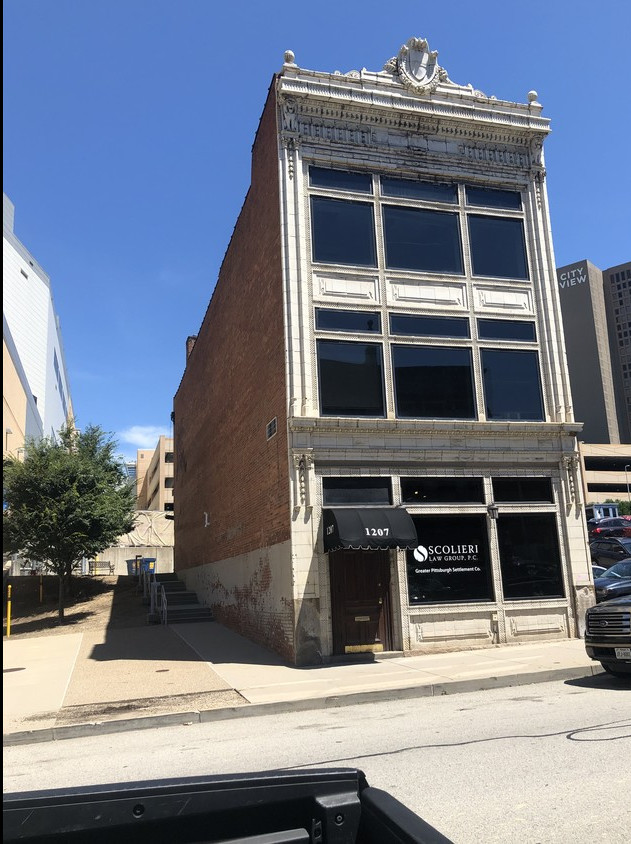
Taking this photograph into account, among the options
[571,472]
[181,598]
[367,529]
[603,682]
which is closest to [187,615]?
[181,598]

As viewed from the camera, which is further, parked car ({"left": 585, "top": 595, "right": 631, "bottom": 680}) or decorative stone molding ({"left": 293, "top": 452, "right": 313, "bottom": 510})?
decorative stone molding ({"left": 293, "top": 452, "right": 313, "bottom": 510})

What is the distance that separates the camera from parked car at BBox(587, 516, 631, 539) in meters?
39.0

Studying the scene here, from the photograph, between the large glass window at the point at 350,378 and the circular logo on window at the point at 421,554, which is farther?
the large glass window at the point at 350,378

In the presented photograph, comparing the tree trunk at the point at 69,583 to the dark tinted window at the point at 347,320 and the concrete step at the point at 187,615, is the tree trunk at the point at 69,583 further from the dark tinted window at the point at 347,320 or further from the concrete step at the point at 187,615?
the dark tinted window at the point at 347,320

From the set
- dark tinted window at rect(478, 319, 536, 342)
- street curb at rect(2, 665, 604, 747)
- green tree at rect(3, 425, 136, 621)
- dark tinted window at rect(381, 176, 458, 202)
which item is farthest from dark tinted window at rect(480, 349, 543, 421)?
green tree at rect(3, 425, 136, 621)

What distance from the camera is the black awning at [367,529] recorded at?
1432 centimetres

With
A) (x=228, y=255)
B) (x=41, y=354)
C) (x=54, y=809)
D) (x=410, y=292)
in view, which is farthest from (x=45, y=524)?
(x=41, y=354)

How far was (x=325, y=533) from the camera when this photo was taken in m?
15.0

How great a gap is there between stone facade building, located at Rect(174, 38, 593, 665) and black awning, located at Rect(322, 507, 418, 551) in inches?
1.8

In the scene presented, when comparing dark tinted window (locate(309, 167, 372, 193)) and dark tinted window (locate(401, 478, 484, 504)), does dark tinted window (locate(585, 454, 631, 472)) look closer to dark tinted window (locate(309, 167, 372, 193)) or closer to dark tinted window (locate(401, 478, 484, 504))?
dark tinted window (locate(401, 478, 484, 504))

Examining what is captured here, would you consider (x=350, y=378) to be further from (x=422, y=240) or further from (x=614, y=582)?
(x=614, y=582)

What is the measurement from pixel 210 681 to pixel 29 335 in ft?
224

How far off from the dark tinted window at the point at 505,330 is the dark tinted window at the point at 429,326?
19.2 inches

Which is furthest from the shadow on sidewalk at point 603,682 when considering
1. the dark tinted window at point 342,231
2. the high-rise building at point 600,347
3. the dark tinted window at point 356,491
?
the high-rise building at point 600,347
